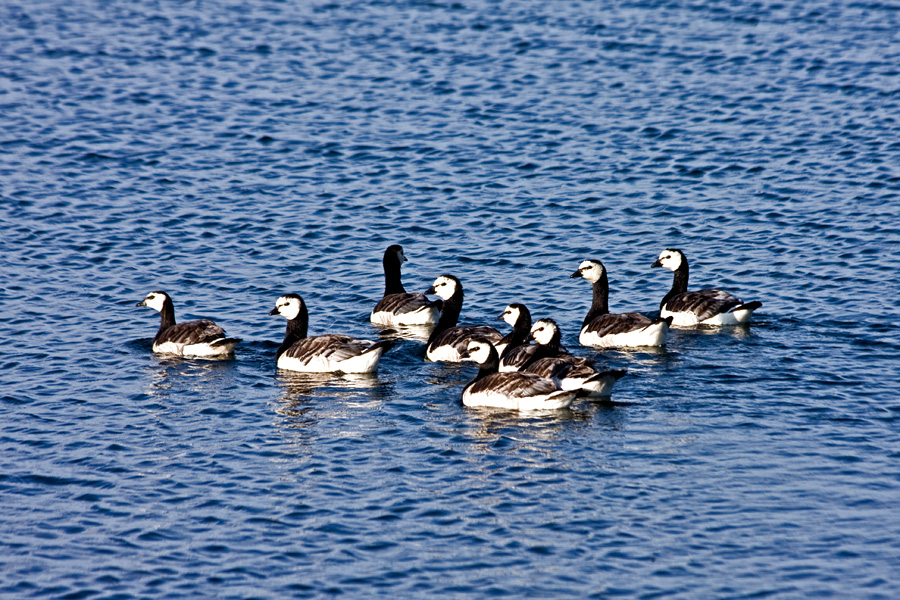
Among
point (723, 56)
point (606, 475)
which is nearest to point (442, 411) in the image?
point (606, 475)

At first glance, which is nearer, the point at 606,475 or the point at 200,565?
the point at 200,565

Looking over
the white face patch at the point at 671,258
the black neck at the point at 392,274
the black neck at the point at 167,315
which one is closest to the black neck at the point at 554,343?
the white face patch at the point at 671,258

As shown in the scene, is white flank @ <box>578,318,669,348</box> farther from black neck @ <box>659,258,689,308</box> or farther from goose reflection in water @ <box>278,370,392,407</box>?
goose reflection in water @ <box>278,370,392,407</box>

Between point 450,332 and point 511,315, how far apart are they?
3.55 feet

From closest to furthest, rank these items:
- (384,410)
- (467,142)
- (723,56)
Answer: (384,410), (467,142), (723,56)

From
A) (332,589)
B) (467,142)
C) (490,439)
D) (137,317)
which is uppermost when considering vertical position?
(467,142)

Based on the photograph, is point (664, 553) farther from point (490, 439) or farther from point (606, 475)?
point (490, 439)

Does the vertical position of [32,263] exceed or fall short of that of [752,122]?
it falls short

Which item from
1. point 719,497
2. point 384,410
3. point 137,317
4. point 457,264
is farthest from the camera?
point 457,264

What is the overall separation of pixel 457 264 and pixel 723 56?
1823 cm

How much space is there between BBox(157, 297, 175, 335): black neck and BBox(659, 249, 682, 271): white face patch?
9.19 m

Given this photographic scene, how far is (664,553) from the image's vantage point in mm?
12055

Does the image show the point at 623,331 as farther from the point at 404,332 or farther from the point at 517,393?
the point at 404,332

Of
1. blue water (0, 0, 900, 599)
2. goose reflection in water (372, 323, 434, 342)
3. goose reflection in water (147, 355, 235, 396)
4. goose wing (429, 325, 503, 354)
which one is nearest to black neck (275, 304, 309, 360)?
blue water (0, 0, 900, 599)
